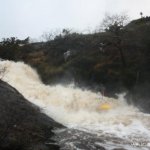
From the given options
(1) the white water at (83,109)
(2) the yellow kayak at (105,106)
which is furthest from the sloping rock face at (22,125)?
(2) the yellow kayak at (105,106)

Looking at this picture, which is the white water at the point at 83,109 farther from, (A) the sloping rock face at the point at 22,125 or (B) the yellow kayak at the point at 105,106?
(A) the sloping rock face at the point at 22,125

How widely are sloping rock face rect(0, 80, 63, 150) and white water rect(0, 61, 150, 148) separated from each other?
3.25 meters

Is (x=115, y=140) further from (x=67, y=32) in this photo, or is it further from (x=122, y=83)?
(x=67, y=32)

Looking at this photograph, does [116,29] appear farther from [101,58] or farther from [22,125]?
[22,125]

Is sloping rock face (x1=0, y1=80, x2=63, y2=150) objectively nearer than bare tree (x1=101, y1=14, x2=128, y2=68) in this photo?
Yes

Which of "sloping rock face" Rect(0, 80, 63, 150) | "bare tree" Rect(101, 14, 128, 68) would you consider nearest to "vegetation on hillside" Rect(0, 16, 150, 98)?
"bare tree" Rect(101, 14, 128, 68)

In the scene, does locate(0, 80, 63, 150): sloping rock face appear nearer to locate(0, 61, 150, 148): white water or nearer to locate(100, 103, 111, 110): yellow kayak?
locate(0, 61, 150, 148): white water

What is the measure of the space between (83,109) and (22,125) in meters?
12.4

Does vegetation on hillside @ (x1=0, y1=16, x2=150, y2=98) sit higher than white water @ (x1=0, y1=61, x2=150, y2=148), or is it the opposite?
vegetation on hillside @ (x1=0, y1=16, x2=150, y2=98)

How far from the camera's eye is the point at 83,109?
3462 cm

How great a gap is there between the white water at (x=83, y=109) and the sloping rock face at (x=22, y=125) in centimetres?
325

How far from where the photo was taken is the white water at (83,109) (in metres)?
26.7

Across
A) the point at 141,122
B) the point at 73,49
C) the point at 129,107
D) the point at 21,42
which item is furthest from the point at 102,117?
the point at 21,42

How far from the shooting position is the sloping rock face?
1966 centimetres
